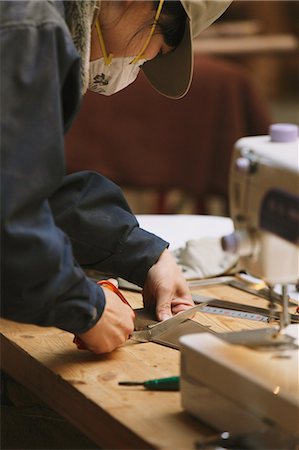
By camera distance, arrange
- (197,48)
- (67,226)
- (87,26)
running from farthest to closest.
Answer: (197,48) → (67,226) → (87,26)

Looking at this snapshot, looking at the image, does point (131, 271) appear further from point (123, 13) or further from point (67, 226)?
point (123, 13)

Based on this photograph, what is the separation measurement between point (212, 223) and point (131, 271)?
1.81 feet

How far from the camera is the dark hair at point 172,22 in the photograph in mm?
1461

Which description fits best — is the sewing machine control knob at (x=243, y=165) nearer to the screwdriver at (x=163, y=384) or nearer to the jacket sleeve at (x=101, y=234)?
the screwdriver at (x=163, y=384)

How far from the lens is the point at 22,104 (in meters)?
1.19

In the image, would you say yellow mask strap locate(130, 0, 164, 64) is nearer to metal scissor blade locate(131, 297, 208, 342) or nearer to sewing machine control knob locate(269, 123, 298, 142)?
sewing machine control knob locate(269, 123, 298, 142)

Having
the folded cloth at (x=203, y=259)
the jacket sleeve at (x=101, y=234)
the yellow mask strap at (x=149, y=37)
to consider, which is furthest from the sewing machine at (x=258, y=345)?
the folded cloth at (x=203, y=259)

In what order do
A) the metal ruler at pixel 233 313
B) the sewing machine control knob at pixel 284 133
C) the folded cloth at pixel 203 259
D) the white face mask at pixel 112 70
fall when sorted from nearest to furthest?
the sewing machine control knob at pixel 284 133
the white face mask at pixel 112 70
the metal ruler at pixel 233 313
the folded cloth at pixel 203 259

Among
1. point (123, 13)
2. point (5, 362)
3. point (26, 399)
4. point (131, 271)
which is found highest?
point (123, 13)

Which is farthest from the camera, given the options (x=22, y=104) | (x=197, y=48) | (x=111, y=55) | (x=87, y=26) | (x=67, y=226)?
(x=197, y=48)

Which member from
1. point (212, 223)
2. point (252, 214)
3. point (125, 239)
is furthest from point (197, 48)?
point (252, 214)

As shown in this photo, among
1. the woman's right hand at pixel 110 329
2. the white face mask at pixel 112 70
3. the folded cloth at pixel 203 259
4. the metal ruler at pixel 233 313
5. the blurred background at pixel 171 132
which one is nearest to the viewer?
the woman's right hand at pixel 110 329

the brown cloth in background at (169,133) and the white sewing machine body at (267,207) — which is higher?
the white sewing machine body at (267,207)

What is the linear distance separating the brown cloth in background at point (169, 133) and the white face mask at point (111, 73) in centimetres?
235
